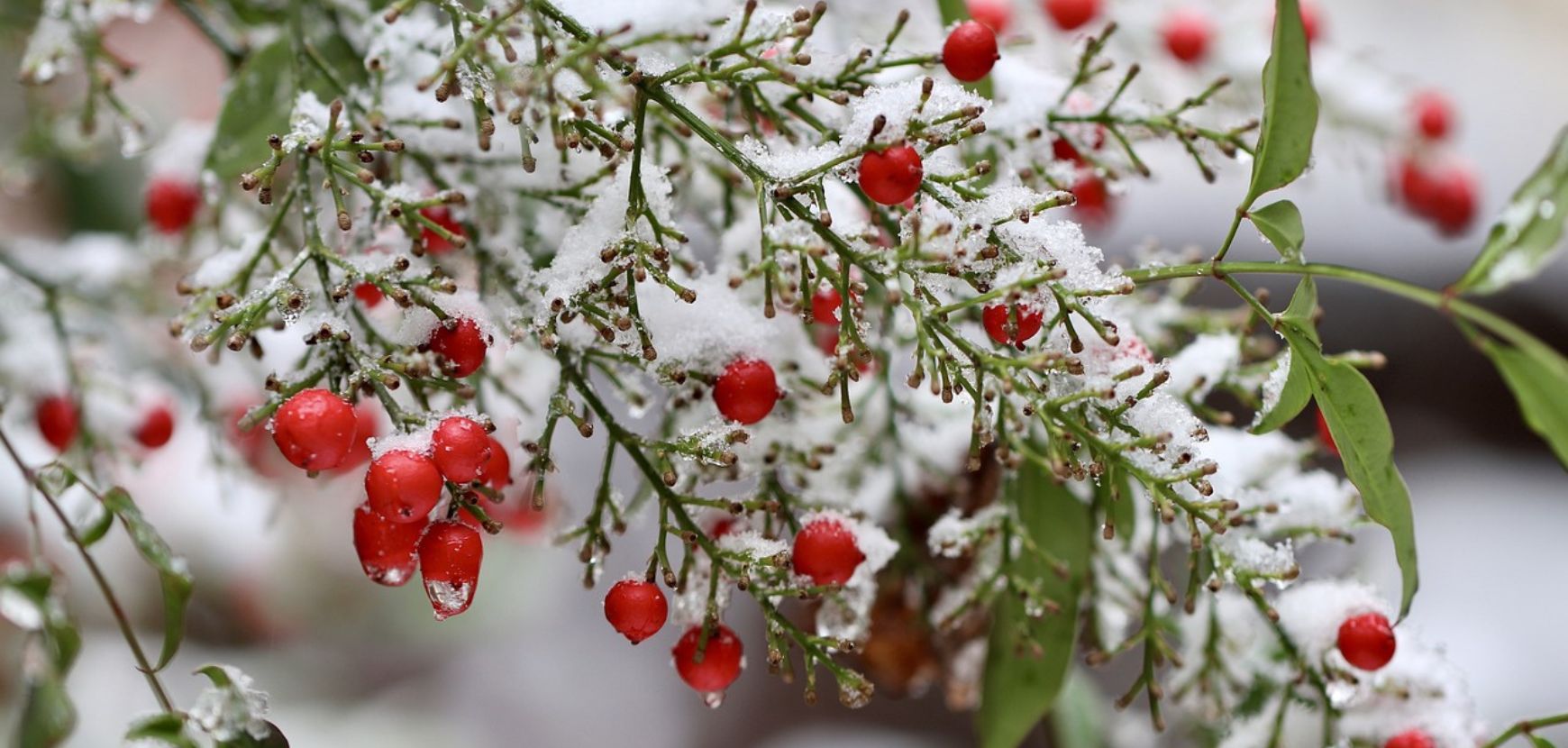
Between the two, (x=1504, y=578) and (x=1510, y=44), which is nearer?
(x=1504, y=578)

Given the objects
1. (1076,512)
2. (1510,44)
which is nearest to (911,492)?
(1076,512)

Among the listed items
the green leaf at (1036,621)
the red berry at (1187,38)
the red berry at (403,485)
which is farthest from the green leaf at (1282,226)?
the red berry at (1187,38)

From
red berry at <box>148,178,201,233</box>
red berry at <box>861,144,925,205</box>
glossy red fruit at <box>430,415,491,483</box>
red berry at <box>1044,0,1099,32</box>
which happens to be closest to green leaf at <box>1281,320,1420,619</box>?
red berry at <box>861,144,925,205</box>

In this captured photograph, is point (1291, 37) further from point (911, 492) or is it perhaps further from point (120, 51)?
point (120, 51)

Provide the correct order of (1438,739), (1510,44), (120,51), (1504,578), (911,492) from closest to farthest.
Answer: (1438,739)
(911,492)
(1504,578)
(120,51)
(1510,44)

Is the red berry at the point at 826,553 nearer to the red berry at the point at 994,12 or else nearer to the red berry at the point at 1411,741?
the red berry at the point at 1411,741

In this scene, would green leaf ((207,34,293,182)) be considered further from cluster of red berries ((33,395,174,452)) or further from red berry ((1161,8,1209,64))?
red berry ((1161,8,1209,64))

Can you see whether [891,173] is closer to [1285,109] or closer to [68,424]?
[1285,109]

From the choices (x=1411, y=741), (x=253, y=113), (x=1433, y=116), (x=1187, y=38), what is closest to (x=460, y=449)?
(x=253, y=113)
